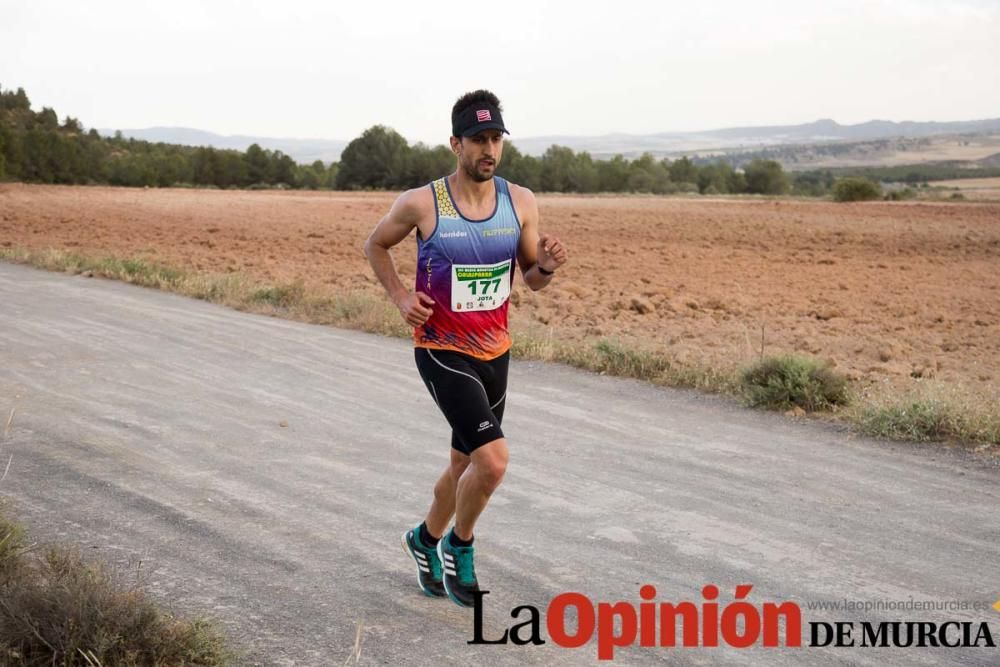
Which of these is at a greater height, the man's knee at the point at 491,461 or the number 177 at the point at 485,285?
the number 177 at the point at 485,285

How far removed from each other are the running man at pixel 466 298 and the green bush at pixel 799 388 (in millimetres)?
5177

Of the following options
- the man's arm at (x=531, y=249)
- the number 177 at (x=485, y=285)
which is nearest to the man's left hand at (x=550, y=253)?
the man's arm at (x=531, y=249)

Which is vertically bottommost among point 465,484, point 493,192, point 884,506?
point 884,506

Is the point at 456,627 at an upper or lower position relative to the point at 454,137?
lower

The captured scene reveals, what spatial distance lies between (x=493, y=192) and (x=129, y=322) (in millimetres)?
9761

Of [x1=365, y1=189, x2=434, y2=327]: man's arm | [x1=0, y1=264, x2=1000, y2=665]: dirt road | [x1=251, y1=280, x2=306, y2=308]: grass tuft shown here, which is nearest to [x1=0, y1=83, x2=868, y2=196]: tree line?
[x1=251, y1=280, x2=306, y2=308]: grass tuft

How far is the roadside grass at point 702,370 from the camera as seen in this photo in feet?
28.2

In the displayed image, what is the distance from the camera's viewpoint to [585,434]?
8688 millimetres

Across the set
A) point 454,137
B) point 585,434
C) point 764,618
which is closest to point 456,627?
point 764,618

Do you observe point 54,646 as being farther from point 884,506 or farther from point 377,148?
point 377,148

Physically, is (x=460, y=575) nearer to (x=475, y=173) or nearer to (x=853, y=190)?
(x=475, y=173)

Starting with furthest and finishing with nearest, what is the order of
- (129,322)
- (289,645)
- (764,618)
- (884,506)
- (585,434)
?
(129,322) → (585,434) → (884,506) → (764,618) → (289,645)

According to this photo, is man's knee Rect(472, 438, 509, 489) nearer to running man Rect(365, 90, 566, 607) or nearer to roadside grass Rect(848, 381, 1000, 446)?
running man Rect(365, 90, 566, 607)

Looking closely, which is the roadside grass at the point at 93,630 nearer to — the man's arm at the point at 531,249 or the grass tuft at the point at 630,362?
the man's arm at the point at 531,249
